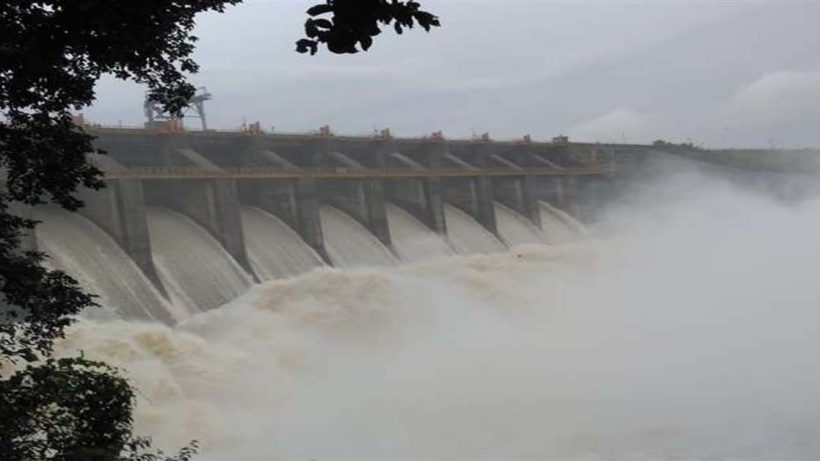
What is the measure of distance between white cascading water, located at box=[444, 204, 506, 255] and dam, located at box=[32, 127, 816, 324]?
0.08m

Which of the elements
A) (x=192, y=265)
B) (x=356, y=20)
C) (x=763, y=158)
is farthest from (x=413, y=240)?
(x=763, y=158)

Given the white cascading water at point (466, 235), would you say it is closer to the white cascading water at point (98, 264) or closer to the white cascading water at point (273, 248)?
the white cascading water at point (273, 248)

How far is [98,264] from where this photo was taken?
1844cm

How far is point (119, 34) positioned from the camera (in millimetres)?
4934

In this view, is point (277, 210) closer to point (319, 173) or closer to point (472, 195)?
point (319, 173)

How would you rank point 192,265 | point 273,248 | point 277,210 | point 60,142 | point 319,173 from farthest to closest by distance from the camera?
1. point 319,173
2. point 277,210
3. point 273,248
4. point 192,265
5. point 60,142

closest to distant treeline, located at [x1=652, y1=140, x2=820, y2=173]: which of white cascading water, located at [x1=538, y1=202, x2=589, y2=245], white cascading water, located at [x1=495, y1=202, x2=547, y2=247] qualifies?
white cascading water, located at [x1=538, y1=202, x2=589, y2=245]

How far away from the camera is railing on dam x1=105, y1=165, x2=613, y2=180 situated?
21.5 m

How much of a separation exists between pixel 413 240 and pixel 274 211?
5.88m

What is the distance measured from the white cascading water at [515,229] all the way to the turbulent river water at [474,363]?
1963 millimetres

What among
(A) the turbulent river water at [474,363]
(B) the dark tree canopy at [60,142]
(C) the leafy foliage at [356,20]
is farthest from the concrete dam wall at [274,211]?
(C) the leafy foliage at [356,20]

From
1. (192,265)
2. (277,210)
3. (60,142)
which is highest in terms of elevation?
(60,142)

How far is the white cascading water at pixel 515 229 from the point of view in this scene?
34.0 metres

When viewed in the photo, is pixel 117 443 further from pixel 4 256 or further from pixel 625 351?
pixel 625 351
